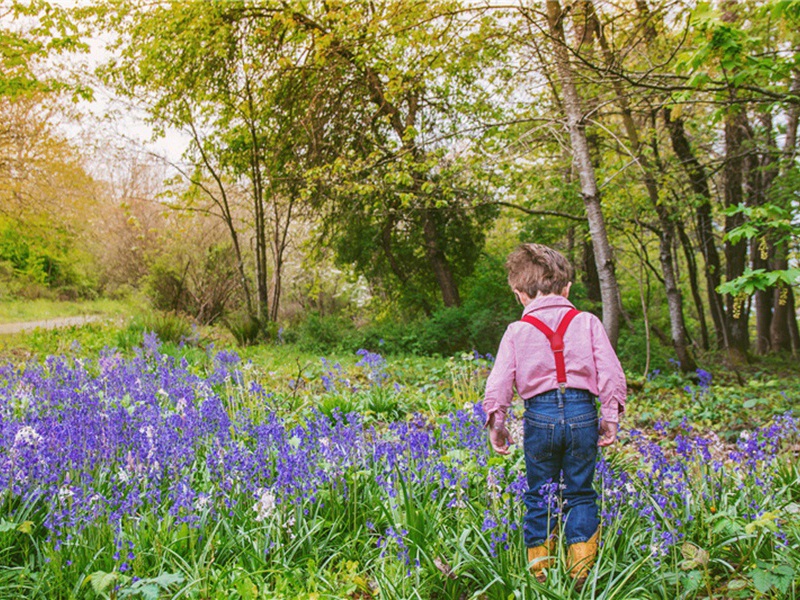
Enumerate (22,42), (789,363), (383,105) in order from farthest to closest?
(383,105) < (789,363) < (22,42)

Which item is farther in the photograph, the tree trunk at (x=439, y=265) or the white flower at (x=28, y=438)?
the tree trunk at (x=439, y=265)

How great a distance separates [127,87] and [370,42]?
24.5 feet

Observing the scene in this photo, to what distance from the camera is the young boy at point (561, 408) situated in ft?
8.37

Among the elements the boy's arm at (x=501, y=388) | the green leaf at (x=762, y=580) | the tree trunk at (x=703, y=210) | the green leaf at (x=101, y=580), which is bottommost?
the green leaf at (x=762, y=580)

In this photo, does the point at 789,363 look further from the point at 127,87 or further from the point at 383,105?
the point at 127,87

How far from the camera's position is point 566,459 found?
8.51 ft

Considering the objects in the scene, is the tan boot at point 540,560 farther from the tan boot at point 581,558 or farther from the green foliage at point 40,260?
the green foliage at point 40,260

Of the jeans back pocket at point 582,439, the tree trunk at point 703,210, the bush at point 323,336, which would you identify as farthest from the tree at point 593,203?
the bush at point 323,336

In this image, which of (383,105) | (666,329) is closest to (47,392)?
(383,105)

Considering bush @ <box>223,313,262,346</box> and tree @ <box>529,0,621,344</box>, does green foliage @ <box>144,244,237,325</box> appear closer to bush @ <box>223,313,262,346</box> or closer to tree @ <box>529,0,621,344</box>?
bush @ <box>223,313,262,346</box>

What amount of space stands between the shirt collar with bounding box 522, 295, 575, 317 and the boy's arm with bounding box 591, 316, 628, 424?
197 millimetres

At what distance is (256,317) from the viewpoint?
1178 cm

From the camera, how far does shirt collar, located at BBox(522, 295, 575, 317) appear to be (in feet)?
8.98

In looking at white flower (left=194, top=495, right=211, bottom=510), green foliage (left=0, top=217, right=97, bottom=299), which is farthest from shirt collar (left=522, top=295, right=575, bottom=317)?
green foliage (left=0, top=217, right=97, bottom=299)
